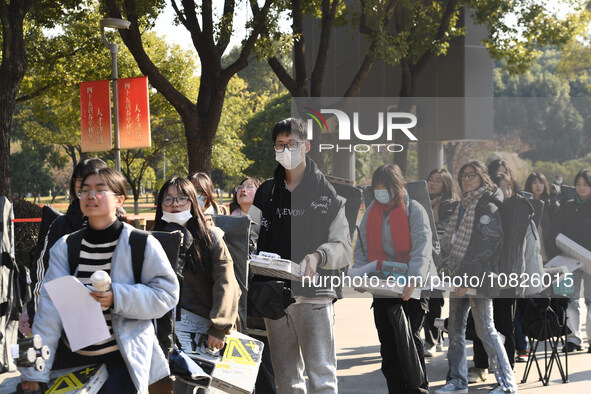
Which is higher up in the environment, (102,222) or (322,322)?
(102,222)

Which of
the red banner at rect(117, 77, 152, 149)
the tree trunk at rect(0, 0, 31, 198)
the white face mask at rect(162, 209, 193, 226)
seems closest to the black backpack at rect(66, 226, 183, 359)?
the white face mask at rect(162, 209, 193, 226)

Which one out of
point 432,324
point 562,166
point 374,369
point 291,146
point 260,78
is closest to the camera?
point 291,146

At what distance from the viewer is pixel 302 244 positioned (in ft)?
17.8

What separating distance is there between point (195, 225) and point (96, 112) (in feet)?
40.9

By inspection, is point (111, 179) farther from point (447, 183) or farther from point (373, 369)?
point (373, 369)

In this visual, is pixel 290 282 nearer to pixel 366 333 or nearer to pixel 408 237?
pixel 408 237

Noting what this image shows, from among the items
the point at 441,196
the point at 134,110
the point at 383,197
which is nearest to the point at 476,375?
the point at 441,196

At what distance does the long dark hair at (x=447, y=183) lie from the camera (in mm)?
6453

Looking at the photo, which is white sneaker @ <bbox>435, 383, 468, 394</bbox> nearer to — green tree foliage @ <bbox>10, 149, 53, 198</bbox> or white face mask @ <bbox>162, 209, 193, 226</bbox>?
white face mask @ <bbox>162, 209, 193, 226</bbox>

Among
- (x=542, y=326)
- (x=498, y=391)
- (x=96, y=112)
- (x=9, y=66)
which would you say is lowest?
(x=498, y=391)

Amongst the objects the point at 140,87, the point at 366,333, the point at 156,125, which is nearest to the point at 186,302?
the point at 366,333

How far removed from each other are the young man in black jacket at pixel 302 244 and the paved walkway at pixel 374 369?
3.16 ft

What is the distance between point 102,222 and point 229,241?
4.98 ft

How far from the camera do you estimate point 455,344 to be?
7035mm
